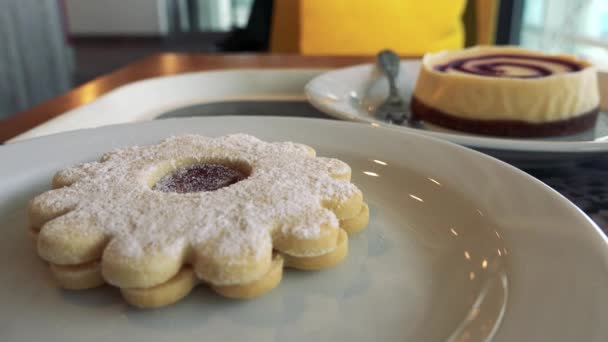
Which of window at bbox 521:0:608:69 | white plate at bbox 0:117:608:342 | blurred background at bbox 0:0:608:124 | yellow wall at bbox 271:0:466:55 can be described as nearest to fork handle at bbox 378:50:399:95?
white plate at bbox 0:117:608:342

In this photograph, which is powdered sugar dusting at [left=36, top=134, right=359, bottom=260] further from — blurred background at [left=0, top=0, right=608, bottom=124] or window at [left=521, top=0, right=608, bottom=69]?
window at [left=521, top=0, right=608, bottom=69]

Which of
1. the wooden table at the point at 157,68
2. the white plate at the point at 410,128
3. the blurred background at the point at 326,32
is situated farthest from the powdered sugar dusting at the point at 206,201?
the blurred background at the point at 326,32

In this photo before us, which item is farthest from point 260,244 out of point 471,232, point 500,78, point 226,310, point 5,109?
point 5,109

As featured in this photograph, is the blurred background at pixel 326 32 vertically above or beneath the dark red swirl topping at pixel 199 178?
beneath

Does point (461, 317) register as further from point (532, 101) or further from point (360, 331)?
point (532, 101)

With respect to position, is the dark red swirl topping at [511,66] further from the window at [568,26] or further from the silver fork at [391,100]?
the window at [568,26]

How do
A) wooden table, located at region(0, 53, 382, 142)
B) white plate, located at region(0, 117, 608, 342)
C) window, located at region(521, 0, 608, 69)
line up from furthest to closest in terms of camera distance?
window, located at region(521, 0, 608, 69) < wooden table, located at region(0, 53, 382, 142) < white plate, located at region(0, 117, 608, 342)

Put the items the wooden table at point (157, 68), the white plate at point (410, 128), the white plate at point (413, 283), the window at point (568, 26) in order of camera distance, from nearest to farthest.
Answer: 1. the white plate at point (413, 283)
2. the white plate at point (410, 128)
3. the wooden table at point (157, 68)
4. the window at point (568, 26)
